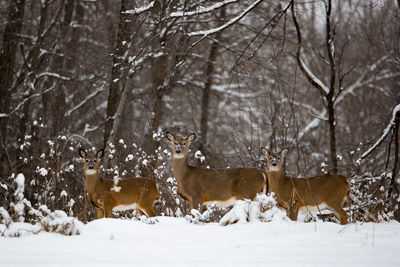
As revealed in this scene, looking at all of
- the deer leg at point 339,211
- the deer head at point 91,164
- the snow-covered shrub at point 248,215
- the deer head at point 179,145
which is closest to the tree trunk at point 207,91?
the deer head at point 179,145

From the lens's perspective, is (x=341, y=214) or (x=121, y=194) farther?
(x=121, y=194)

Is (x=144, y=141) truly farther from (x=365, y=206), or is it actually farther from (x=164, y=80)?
(x=365, y=206)

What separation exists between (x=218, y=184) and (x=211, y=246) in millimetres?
4417

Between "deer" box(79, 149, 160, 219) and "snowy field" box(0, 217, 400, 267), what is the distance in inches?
129

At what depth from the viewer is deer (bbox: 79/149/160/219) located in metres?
9.18

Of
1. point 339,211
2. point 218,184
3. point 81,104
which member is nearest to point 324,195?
point 339,211

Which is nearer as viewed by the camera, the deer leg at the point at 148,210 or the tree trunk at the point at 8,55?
the deer leg at the point at 148,210

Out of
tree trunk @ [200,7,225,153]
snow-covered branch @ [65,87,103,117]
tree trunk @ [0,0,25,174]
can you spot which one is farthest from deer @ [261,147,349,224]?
tree trunk @ [0,0,25,174]

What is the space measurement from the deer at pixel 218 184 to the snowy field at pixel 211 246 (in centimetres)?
311

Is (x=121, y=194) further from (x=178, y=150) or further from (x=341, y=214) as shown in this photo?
(x=341, y=214)

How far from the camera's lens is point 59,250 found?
174 inches

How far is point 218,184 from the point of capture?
9117 mm

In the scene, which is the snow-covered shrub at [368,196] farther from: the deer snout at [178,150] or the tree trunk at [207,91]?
the tree trunk at [207,91]

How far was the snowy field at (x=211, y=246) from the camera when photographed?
409 cm
